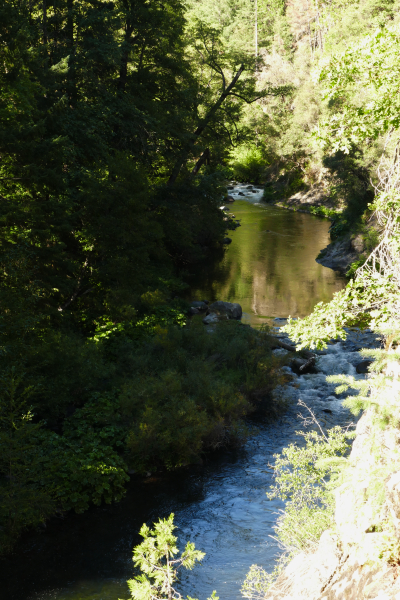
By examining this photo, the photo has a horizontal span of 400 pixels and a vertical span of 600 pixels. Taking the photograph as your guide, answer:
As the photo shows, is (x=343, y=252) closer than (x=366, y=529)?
No

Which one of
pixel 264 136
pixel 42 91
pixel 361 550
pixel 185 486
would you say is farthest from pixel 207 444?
pixel 264 136

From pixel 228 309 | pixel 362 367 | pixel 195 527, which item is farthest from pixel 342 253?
pixel 195 527

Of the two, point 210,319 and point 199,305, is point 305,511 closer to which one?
point 210,319

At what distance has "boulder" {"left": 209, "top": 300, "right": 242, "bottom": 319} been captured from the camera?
18.1 m

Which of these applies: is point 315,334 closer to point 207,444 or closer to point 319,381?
point 207,444

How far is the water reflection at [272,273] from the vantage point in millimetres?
20141

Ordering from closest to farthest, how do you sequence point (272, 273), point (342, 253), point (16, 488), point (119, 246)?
point (16, 488) → point (119, 246) → point (272, 273) → point (342, 253)

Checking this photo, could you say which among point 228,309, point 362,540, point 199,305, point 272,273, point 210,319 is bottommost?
point 210,319

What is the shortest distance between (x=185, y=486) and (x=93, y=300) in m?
7.36

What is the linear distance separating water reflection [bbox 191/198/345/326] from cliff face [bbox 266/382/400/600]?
532 inches

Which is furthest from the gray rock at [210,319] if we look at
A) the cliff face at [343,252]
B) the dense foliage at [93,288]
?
the cliff face at [343,252]

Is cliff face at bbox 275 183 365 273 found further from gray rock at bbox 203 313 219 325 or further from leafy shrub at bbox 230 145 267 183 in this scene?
leafy shrub at bbox 230 145 267 183

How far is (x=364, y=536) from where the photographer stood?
3756 millimetres

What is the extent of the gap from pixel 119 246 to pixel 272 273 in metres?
10.7
